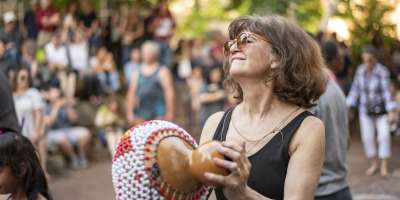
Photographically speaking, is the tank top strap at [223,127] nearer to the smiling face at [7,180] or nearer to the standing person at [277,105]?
the standing person at [277,105]

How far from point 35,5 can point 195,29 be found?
5905mm

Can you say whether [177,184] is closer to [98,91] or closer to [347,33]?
[98,91]

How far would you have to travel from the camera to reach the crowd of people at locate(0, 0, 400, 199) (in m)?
8.86

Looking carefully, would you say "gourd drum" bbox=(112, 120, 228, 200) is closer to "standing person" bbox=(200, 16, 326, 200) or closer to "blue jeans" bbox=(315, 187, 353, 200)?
"standing person" bbox=(200, 16, 326, 200)

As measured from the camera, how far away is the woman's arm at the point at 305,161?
2.36m

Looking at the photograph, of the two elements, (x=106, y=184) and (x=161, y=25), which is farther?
(x=161, y=25)

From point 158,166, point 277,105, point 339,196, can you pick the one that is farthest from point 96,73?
point 158,166

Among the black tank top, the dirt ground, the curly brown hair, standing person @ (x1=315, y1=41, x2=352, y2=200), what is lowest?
the dirt ground

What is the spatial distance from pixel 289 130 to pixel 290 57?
0.84 ft

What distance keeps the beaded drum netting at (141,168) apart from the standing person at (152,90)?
689 centimetres

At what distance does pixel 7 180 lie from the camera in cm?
300

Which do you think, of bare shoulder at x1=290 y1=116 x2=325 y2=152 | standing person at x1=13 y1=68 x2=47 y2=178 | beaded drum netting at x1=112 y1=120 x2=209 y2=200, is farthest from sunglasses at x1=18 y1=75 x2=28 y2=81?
beaded drum netting at x1=112 y1=120 x2=209 y2=200

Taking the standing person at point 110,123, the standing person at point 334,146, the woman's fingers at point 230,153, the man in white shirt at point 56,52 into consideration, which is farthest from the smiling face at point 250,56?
the man in white shirt at point 56,52

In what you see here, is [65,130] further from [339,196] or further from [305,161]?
[305,161]
